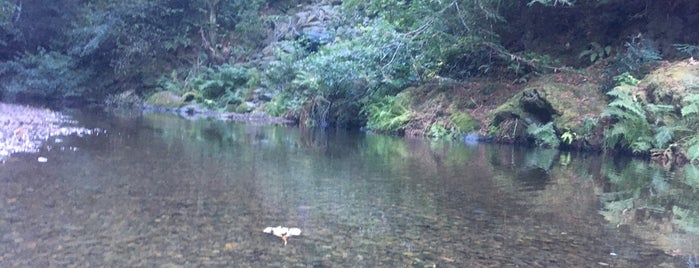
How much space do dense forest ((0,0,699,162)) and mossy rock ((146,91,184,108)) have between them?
8 cm

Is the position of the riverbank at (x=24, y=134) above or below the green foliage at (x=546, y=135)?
below

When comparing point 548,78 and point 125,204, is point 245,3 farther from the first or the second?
point 125,204

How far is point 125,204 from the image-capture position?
5.05m

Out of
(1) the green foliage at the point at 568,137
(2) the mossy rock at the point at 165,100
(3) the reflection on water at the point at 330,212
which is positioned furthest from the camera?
(2) the mossy rock at the point at 165,100

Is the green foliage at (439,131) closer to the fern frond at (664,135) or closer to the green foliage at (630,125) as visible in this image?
the green foliage at (630,125)

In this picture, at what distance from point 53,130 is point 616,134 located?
1002cm

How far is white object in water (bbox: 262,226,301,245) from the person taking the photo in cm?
425

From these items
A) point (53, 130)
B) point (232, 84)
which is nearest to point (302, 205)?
point (53, 130)

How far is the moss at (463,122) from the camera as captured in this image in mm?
14820

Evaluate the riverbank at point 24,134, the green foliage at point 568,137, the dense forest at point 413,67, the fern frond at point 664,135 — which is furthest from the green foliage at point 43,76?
the fern frond at point 664,135

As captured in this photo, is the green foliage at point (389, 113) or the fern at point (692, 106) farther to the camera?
the green foliage at point (389, 113)

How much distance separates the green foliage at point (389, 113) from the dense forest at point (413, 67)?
0.05 m

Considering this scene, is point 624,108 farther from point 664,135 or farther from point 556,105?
point 556,105

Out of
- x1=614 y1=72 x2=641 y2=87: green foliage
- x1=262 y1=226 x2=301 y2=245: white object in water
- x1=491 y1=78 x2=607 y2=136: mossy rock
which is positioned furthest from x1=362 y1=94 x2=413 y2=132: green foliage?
x1=262 y1=226 x2=301 y2=245: white object in water
